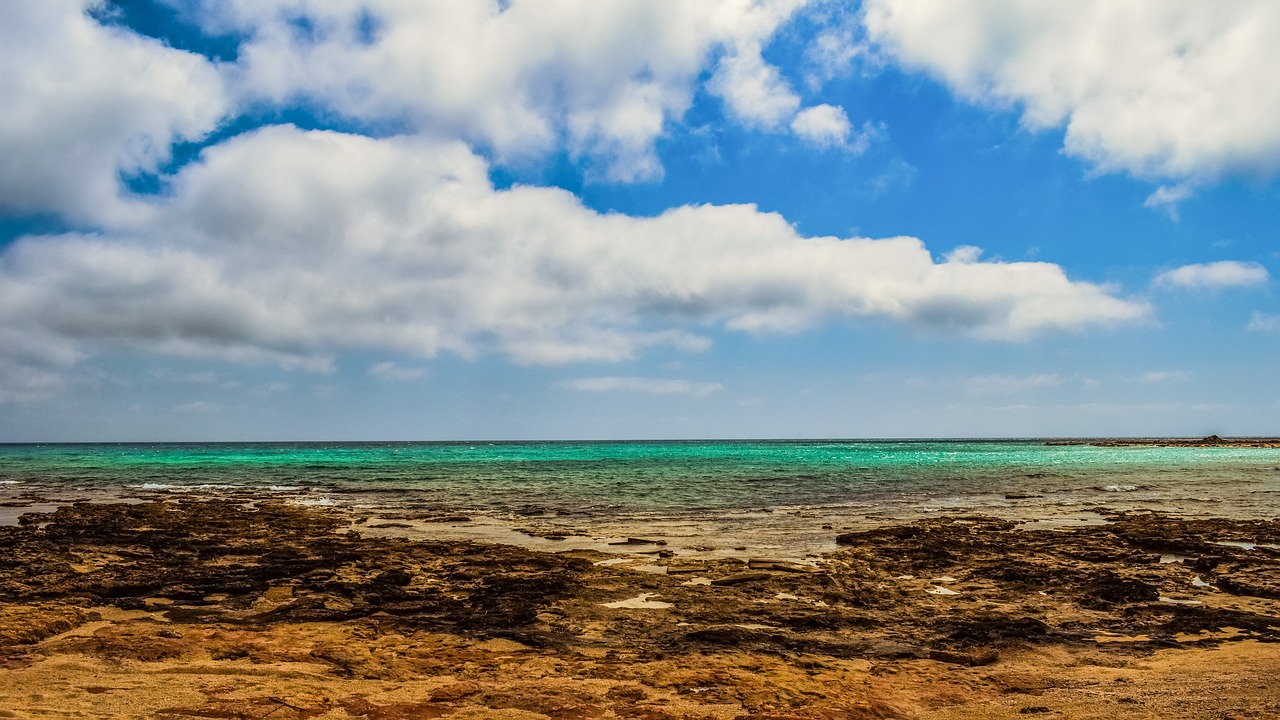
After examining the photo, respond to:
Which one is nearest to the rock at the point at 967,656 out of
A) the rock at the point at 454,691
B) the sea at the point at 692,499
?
the rock at the point at 454,691

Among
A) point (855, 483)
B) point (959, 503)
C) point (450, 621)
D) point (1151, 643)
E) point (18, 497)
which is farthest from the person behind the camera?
point (855, 483)

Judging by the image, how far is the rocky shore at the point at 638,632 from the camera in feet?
21.0

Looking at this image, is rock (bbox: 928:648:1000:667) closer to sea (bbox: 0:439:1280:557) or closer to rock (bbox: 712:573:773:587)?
rock (bbox: 712:573:773:587)

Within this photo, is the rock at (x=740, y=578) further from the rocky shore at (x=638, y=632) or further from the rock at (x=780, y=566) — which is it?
the rock at (x=780, y=566)

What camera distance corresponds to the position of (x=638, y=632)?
28.6 ft

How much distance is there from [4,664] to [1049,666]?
37.4 ft

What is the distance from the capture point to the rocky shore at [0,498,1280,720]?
252 inches

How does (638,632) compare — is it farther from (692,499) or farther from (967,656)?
(692,499)

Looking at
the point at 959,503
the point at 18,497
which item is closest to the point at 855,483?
the point at 959,503

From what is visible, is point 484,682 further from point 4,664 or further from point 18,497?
point 18,497

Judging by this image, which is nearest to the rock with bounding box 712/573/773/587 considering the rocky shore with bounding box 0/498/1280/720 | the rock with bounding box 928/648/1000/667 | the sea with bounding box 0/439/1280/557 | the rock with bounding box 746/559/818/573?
the rocky shore with bounding box 0/498/1280/720

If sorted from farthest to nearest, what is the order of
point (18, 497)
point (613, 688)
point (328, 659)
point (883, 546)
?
point (18, 497) → point (883, 546) → point (328, 659) → point (613, 688)

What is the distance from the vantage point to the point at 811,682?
6887 millimetres

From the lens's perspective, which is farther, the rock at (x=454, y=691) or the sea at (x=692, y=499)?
the sea at (x=692, y=499)
